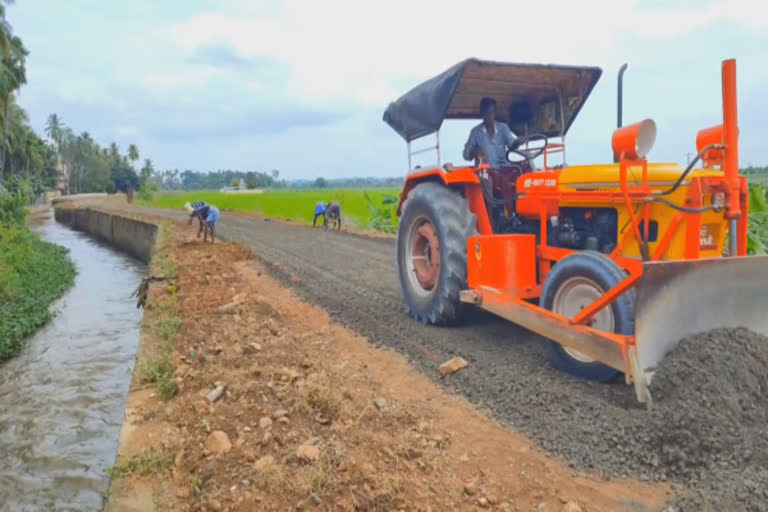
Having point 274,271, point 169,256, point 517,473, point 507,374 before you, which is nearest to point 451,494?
point 517,473

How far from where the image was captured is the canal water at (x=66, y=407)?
4.39 meters

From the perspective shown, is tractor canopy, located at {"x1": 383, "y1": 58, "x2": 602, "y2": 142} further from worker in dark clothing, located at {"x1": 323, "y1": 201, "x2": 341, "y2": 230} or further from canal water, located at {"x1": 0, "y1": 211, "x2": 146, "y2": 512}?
worker in dark clothing, located at {"x1": 323, "y1": 201, "x2": 341, "y2": 230}

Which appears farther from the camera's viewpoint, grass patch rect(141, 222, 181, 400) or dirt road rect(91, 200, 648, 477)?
grass patch rect(141, 222, 181, 400)

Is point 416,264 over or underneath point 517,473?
over

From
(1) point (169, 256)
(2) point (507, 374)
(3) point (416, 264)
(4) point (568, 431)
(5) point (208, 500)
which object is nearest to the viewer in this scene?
(5) point (208, 500)

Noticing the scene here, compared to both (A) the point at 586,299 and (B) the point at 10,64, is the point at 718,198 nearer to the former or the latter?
(A) the point at 586,299

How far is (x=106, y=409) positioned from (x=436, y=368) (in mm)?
3666

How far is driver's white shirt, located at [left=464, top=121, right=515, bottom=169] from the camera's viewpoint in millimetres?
5332

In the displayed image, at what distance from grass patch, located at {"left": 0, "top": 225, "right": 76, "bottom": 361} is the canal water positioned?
239 mm

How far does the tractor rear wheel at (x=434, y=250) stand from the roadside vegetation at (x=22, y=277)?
20.5 feet

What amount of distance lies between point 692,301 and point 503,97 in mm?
3061

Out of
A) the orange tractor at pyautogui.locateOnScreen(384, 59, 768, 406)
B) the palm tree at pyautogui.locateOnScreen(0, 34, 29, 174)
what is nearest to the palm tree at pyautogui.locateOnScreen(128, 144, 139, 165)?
the palm tree at pyautogui.locateOnScreen(0, 34, 29, 174)

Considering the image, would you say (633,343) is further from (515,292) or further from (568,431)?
(515,292)

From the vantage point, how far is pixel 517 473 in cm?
295
